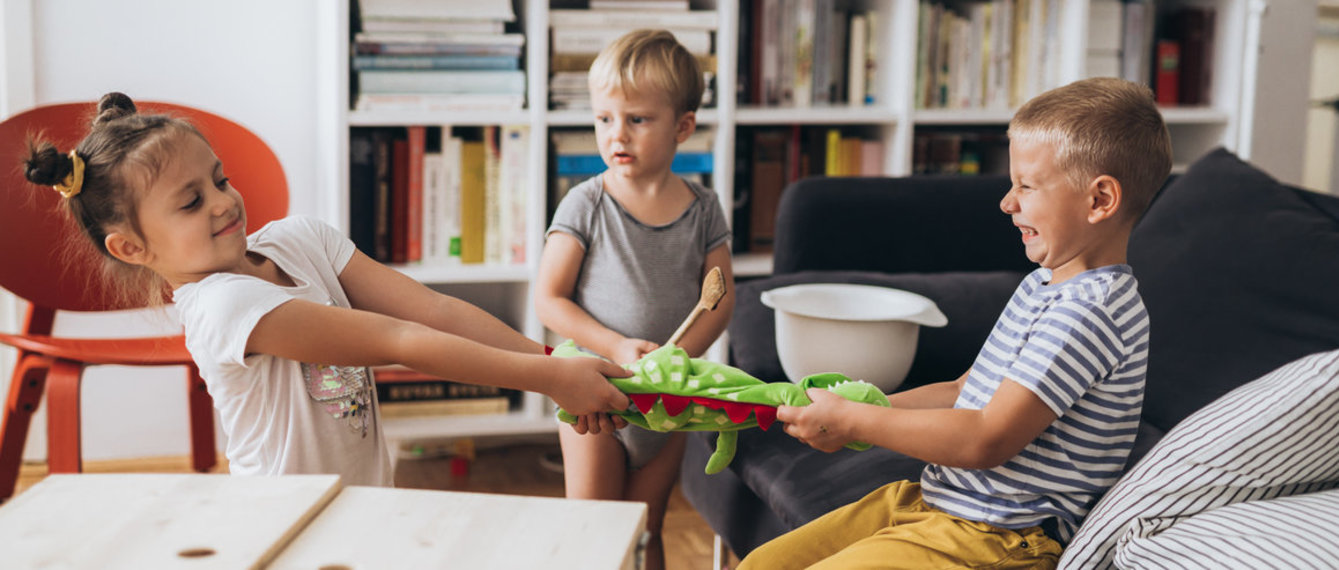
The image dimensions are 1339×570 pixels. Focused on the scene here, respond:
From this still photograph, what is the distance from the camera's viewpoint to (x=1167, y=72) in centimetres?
302

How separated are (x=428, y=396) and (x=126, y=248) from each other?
1409 mm

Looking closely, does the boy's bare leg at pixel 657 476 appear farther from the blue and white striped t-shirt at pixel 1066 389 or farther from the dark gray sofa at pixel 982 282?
the blue and white striped t-shirt at pixel 1066 389

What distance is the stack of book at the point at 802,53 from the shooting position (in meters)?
2.74

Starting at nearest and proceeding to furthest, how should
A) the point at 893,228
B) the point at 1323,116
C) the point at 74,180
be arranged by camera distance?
the point at 74,180, the point at 893,228, the point at 1323,116

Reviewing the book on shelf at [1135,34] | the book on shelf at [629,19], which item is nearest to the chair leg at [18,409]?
the book on shelf at [629,19]

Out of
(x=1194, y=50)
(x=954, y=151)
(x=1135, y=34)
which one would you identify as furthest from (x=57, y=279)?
(x=1194, y=50)

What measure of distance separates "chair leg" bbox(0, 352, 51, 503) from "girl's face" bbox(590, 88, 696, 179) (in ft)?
3.80

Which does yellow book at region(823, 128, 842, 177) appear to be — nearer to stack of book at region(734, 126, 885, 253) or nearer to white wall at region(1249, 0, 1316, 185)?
stack of book at region(734, 126, 885, 253)

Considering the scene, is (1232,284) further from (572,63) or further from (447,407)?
(447,407)

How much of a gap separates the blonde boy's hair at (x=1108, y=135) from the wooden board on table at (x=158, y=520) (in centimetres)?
81

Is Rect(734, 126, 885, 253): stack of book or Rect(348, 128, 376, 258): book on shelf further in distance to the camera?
Rect(734, 126, 885, 253): stack of book

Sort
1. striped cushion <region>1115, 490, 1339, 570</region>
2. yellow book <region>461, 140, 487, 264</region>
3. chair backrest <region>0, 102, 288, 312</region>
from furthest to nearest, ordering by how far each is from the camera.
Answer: yellow book <region>461, 140, 487, 264</region> < chair backrest <region>0, 102, 288, 312</region> < striped cushion <region>1115, 490, 1339, 570</region>

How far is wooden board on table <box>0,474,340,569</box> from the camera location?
0.94 metres

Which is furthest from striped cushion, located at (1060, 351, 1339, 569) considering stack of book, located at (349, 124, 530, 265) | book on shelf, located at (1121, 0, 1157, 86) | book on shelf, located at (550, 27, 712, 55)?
book on shelf, located at (1121, 0, 1157, 86)
